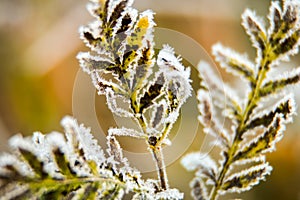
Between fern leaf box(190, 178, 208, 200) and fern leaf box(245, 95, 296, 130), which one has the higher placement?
fern leaf box(245, 95, 296, 130)

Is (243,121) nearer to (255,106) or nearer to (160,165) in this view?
(255,106)

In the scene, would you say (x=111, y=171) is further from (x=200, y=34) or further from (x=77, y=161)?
(x=200, y=34)

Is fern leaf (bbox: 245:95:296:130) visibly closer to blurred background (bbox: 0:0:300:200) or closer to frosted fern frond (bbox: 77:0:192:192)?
frosted fern frond (bbox: 77:0:192:192)

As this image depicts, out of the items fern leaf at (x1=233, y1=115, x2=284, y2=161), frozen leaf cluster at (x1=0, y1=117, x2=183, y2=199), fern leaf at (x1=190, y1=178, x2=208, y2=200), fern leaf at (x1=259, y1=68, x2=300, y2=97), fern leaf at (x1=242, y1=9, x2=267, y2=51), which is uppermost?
fern leaf at (x1=242, y1=9, x2=267, y2=51)

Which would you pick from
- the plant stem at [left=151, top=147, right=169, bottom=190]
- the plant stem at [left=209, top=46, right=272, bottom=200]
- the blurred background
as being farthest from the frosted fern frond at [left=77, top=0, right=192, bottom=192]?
the blurred background

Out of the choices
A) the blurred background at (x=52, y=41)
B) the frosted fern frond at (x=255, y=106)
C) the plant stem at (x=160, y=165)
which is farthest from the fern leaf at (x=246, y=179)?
the blurred background at (x=52, y=41)

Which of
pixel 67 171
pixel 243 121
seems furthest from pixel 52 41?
pixel 67 171

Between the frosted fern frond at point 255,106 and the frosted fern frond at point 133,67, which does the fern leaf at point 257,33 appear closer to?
the frosted fern frond at point 255,106
